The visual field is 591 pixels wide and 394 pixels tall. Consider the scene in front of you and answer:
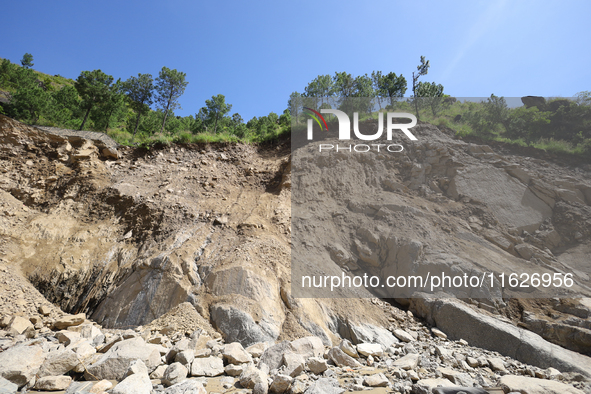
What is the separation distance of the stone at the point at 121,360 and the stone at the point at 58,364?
277 mm

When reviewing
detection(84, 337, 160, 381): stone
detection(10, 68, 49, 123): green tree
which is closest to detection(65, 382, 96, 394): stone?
detection(84, 337, 160, 381): stone

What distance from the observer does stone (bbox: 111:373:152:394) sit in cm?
362

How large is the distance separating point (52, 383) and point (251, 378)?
9.61 feet

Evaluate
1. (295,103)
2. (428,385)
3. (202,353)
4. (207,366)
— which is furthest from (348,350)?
(295,103)

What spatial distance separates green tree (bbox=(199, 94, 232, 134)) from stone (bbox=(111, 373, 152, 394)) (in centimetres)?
2350

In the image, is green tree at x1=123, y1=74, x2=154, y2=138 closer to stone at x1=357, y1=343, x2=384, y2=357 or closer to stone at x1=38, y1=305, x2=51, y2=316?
stone at x1=38, y1=305, x2=51, y2=316

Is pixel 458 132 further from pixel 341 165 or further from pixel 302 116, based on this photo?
pixel 302 116

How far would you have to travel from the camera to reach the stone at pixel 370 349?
20.0 feet

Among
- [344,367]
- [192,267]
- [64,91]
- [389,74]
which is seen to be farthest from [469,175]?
[64,91]

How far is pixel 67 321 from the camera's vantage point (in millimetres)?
6820

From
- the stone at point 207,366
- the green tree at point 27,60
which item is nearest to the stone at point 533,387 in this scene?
the stone at point 207,366

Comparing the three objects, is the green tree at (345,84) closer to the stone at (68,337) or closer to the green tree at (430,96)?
the green tree at (430,96)

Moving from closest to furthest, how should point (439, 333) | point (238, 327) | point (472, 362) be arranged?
1. point (472, 362)
2. point (238, 327)
3. point (439, 333)

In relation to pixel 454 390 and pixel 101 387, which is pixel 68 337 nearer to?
pixel 101 387
